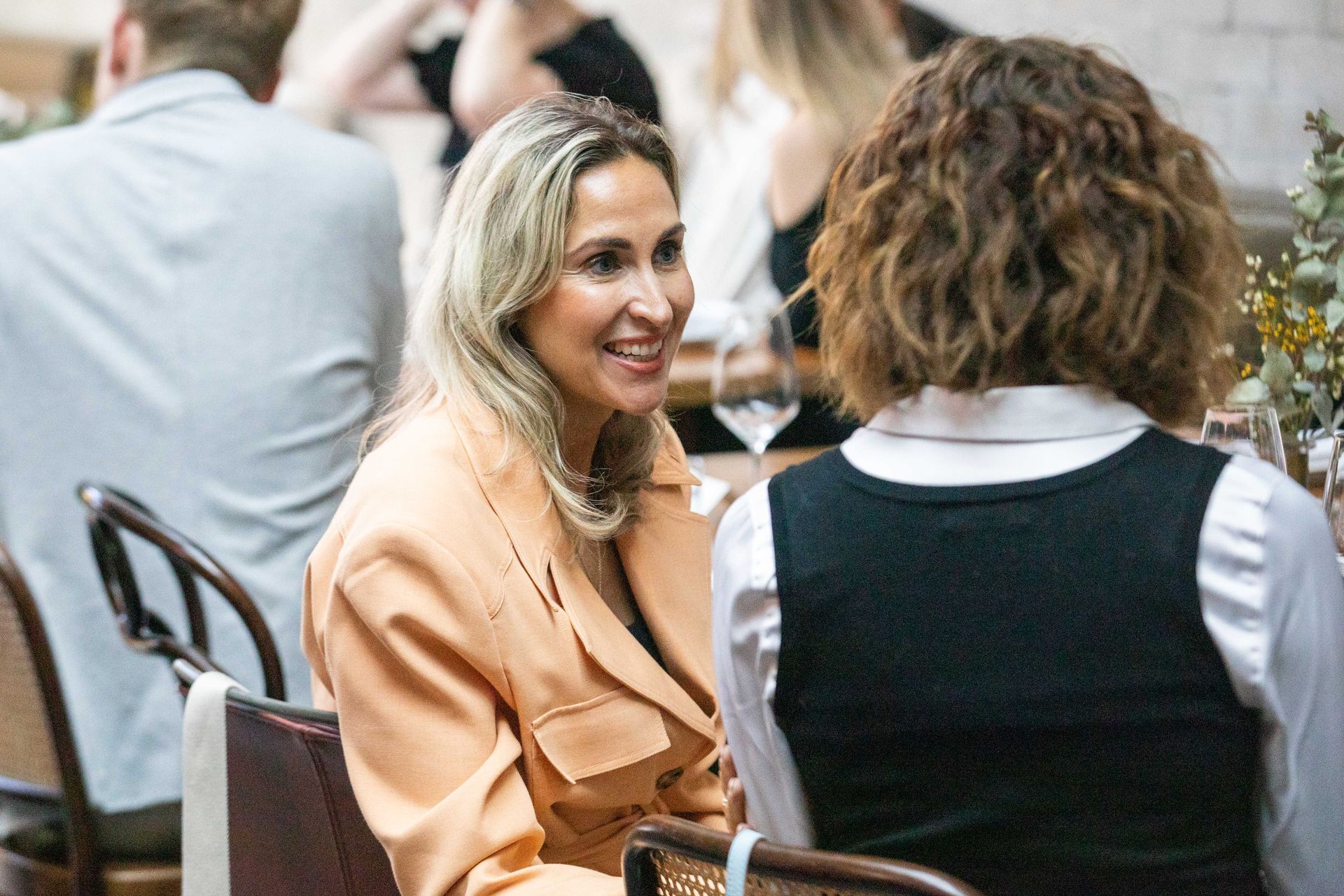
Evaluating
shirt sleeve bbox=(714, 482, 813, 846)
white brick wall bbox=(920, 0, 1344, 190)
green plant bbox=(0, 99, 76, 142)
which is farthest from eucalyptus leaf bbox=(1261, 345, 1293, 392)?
white brick wall bbox=(920, 0, 1344, 190)

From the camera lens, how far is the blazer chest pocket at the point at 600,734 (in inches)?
50.3

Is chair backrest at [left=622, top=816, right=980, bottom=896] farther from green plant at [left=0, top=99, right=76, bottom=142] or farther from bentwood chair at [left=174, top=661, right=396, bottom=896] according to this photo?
green plant at [left=0, top=99, right=76, bottom=142]

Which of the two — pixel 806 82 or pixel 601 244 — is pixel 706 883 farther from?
pixel 806 82

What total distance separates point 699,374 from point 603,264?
1285mm

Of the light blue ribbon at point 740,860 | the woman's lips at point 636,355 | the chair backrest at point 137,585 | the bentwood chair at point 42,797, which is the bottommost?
the bentwood chair at point 42,797

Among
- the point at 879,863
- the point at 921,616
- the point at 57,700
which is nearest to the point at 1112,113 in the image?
the point at 921,616

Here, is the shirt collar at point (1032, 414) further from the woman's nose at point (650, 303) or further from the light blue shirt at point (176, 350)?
the light blue shirt at point (176, 350)

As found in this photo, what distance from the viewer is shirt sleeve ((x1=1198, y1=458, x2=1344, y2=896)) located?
851 millimetres

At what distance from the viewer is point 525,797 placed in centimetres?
122

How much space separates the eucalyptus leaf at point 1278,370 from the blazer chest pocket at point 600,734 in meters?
0.71

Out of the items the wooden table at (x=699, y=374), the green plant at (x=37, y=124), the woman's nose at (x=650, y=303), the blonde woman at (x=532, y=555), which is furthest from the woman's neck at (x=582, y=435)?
the green plant at (x=37, y=124)

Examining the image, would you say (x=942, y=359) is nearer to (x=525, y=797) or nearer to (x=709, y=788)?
(x=525, y=797)

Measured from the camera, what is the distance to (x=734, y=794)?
109cm

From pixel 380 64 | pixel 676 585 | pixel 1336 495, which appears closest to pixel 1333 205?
pixel 1336 495
